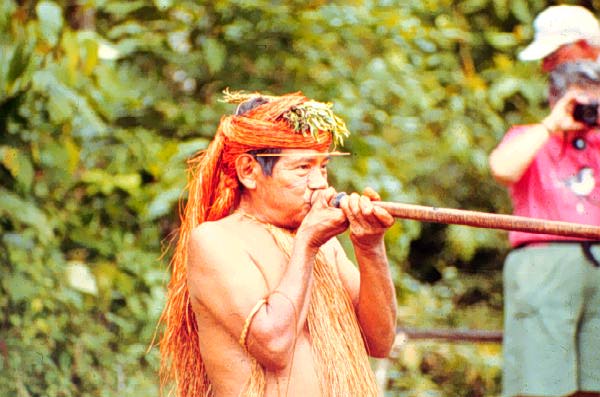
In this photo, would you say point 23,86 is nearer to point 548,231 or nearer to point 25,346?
point 25,346

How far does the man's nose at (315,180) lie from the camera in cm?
288

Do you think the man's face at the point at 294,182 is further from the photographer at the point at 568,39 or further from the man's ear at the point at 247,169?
the photographer at the point at 568,39

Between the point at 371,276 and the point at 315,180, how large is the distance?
272mm

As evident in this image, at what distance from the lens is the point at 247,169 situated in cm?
295

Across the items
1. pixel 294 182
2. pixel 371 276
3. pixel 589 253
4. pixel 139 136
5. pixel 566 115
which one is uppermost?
pixel 294 182

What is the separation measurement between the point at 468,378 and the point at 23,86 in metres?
3.04

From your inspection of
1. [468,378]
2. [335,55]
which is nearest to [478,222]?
[335,55]

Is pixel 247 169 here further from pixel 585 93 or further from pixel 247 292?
pixel 585 93

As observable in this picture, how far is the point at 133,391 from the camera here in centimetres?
509

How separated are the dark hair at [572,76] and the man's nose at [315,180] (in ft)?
4.87

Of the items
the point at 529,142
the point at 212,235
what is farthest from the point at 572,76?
the point at 212,235

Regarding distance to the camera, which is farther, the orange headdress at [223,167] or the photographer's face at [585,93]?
the photographer's face at [585,93]

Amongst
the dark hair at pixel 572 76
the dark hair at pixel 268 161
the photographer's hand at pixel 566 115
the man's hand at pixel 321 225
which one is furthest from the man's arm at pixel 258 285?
the dark hair at pixel 572 76

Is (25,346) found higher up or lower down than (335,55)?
lower down
